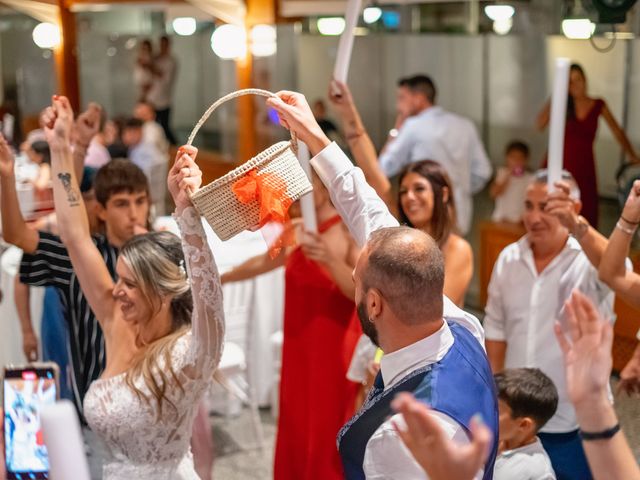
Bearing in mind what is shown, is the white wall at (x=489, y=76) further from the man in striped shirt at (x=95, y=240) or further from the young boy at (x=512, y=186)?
the man in striped shirt at (x=95, y=240)

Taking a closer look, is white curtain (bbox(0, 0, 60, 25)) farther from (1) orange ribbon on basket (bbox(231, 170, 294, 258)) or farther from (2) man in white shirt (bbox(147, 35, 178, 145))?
(1) orange ribbon on basket (bbox(231, 170, 294, 258))

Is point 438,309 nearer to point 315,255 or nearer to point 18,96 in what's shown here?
point 315,255

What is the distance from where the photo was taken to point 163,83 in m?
10.9

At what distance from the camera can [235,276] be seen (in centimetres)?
368

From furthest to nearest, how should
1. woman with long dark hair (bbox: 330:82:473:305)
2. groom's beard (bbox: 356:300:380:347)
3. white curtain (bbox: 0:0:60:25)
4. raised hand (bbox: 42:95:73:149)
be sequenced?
white curtain (bbox: 0:0:60:25)
woman with long dark hair (bbox: 330:82:473:305)
raised hand (bbox: 42:95:73:149)
groom's beard (bbox: 356:300:380:347)

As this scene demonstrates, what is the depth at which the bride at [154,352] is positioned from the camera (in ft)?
7.34

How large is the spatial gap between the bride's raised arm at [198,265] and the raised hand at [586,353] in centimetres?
89

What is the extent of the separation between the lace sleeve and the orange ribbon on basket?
0.40 ft

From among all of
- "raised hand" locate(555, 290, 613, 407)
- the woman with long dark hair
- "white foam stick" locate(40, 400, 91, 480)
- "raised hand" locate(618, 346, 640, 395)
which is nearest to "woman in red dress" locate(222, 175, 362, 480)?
the woman with long dark hair

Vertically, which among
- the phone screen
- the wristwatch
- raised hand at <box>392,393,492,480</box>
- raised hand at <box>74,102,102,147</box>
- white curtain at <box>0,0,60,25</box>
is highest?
white curtain at <box>0,0,60,25</box>

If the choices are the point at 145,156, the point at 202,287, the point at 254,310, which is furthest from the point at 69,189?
the point at 145,156

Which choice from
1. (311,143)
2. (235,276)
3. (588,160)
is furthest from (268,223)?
Answer: (588,160)

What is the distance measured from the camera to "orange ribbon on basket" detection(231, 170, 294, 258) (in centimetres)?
206

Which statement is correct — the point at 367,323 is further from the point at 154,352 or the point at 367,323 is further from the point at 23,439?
the point at 23,439
